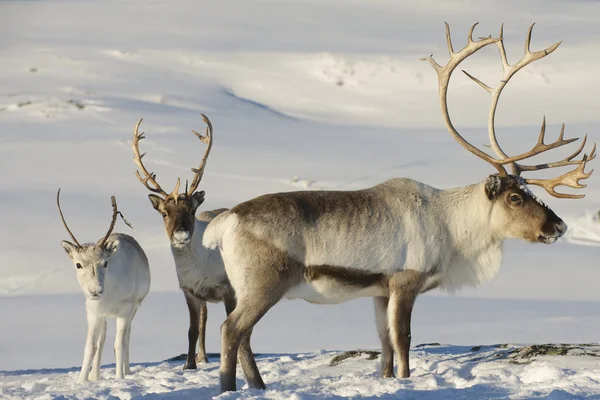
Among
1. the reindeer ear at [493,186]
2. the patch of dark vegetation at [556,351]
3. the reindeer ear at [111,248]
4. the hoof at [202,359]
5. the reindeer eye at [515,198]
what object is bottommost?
Answer: the hoof at [202,359]

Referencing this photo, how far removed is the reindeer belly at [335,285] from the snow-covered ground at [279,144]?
2.28 ft

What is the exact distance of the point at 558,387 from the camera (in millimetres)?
8617

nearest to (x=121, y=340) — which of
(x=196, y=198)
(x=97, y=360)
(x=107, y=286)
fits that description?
(x=97, y=360)

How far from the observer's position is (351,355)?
11.4 m

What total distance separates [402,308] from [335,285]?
0.65m

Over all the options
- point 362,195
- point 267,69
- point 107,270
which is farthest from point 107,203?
point 267,69

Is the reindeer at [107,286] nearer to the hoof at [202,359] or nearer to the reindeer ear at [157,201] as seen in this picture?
the reindeer ear at [157,201]

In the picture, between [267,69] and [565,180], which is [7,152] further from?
[565,180]

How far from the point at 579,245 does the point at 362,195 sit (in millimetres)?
10044

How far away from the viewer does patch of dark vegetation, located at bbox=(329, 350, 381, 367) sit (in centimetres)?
1118

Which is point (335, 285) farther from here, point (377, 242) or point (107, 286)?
point (107, 286)

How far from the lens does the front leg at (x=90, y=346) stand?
1055 centimetres

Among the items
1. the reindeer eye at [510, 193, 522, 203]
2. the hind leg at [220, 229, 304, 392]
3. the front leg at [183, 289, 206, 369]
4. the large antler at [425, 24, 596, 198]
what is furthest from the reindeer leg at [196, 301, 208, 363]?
the reindeer eye at [510, 193, 522, 203]

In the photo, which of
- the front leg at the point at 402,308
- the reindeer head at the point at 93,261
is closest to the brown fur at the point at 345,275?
the front leg at the point at 402,308
